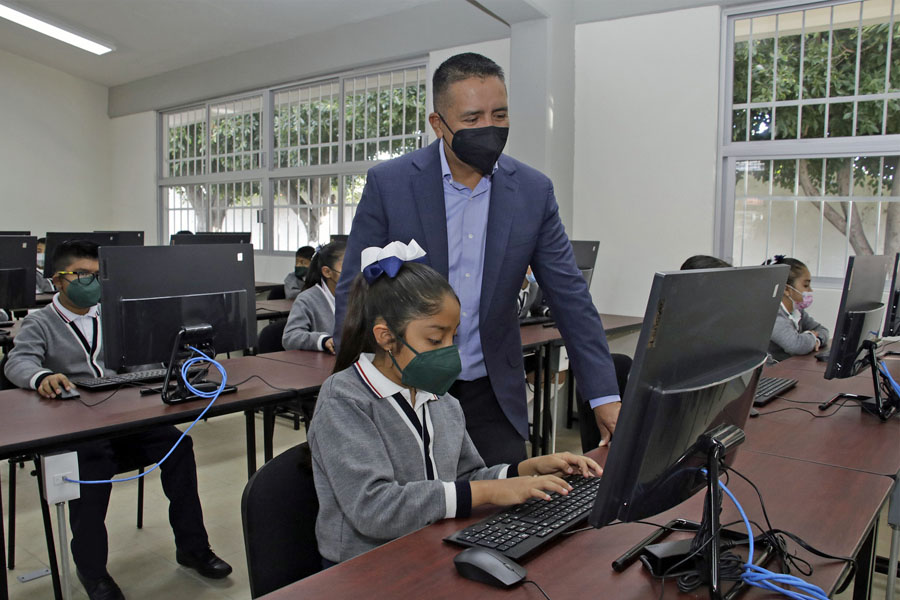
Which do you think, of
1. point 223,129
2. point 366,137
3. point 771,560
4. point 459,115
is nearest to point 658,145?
point 366,137

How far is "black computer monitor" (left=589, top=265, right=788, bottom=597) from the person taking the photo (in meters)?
0.80

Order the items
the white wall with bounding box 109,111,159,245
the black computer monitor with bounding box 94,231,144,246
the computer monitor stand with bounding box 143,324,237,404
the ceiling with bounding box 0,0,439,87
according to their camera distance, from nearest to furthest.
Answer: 1. the computer monitor stand with bounding box 143,324,237,404
2. the black computer monitor with bounding box 94,231,144,246
3. the ceiling with bounding box 0,0,439,87
4. the white wall with bounding box 109,111,159,245

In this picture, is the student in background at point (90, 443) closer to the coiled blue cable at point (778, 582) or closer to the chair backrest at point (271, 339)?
the chair backrest at point (271, 339)

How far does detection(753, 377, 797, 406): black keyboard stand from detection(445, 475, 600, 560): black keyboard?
3.56 feet

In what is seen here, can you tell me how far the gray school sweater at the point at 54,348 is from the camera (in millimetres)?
2344

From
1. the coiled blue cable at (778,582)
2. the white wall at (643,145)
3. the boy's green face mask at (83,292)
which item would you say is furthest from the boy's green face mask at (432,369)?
the white wall at (643,145)

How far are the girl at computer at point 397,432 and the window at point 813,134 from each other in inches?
138

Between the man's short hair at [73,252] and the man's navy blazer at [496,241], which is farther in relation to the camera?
the man's short hair at [73,252]

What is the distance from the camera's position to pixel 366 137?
620 centimetres

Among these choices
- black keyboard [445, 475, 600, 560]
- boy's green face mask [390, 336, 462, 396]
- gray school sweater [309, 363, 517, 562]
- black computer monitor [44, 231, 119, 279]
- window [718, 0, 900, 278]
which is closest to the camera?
black keyboard [445, 475, 600, 560]

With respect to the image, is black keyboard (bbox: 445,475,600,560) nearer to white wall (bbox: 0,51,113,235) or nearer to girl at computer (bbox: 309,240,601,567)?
girl at computer (bbox: 309,240,601,567)

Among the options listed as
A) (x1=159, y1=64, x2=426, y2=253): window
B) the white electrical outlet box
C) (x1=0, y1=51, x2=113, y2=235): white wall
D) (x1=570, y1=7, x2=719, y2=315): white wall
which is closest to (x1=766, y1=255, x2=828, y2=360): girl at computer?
(x1=570, y1=7, x2=719, y2=315): white wall

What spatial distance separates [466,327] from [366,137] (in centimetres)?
488

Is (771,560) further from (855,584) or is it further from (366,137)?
(366,137)
